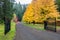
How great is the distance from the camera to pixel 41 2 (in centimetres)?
5350

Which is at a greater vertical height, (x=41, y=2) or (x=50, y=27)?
(x=41, y=2)

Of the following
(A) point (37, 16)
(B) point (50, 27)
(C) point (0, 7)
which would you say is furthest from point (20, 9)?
(C) point (0, 7)

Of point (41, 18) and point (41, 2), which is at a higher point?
point (41, 2)

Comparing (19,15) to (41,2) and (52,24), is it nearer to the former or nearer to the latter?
(41,2)

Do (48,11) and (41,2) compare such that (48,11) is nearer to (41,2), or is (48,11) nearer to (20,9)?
(41,2)

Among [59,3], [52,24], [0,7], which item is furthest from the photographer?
[59,3]

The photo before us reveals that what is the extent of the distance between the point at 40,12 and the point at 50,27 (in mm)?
22778

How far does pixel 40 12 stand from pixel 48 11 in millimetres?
1790

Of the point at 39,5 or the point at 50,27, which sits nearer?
the point at 50,27

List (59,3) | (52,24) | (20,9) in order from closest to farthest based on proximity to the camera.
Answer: (52,24) < (59,3) < (20,9)

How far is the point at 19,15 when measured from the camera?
17025cm

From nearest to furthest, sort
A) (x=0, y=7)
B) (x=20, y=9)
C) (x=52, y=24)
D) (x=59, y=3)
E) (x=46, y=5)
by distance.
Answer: (x=0, y=7), (x=52, y=24), (x=46, y=5), (x=59, y=3), (x=20, y=9)

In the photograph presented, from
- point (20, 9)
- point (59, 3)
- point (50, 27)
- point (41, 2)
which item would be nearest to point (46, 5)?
point (41, 2)

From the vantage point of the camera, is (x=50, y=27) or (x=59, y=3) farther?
(x=59, y=3)
